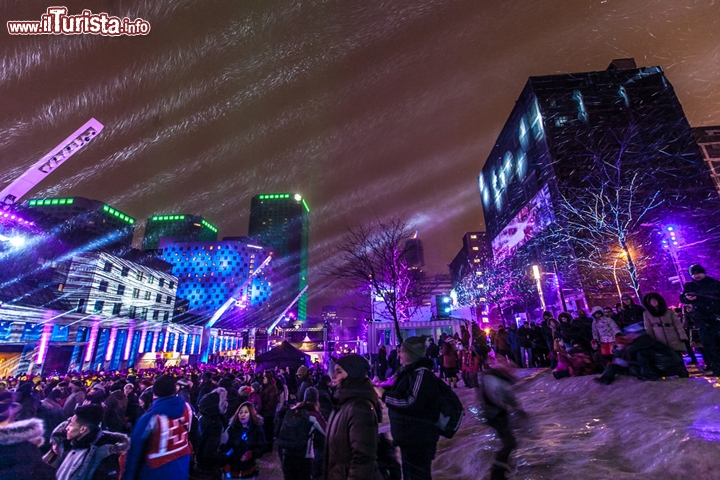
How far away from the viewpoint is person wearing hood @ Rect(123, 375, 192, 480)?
3.32 meters

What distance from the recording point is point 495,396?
4.89m

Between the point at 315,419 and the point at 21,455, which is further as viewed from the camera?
the point at 315,419

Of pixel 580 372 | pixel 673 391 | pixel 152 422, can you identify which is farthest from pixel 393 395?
pixel 580 372

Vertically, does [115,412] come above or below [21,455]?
below

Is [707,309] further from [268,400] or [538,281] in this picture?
[538,281]

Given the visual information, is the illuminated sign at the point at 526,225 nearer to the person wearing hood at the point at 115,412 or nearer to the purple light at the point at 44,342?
the person wearing hood at the point at 115,412

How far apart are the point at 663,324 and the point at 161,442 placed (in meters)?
9.54

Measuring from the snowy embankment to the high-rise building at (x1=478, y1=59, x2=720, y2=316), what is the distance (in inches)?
977

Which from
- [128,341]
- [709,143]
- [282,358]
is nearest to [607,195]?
[709,143]

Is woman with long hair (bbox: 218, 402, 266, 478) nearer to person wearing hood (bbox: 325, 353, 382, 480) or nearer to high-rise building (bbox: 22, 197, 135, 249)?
person wearing hood (bbox: 325, 353, 382, 480)

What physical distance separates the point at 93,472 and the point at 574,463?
19.7ft

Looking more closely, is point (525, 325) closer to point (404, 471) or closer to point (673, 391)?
point (673, 391)

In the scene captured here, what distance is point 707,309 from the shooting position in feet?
21.8

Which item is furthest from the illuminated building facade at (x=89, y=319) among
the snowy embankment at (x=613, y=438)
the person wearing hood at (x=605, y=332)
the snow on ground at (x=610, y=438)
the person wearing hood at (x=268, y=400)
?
the person wearing hood at (x=605, y=332)
